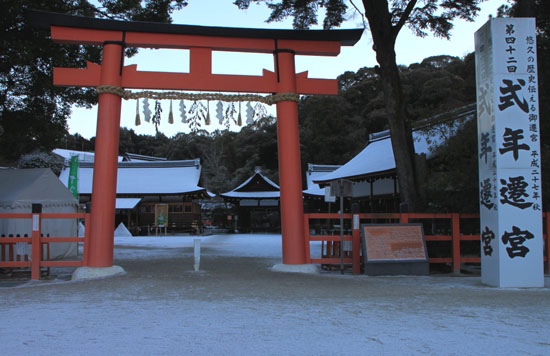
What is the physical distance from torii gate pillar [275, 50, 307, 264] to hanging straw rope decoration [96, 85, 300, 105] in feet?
0.37

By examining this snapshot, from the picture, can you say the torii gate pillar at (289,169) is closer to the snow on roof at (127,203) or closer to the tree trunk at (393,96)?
the tree trunk at (393,96)

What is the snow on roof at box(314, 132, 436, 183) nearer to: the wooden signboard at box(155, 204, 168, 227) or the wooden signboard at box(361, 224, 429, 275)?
the wooden signboard at box(361, 224, 429, 275)

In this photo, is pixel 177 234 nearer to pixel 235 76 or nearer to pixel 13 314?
pixel 235 76

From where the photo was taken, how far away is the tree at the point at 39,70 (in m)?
9.41

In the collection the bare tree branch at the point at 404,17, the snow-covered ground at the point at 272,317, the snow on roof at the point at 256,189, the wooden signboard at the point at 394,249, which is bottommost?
the snow-covered ground at the point at 272,317

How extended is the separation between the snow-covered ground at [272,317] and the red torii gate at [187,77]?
1.29m

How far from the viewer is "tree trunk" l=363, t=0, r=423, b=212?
9648 millimetres

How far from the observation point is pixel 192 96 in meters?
8.46

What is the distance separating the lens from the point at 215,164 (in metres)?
41.1

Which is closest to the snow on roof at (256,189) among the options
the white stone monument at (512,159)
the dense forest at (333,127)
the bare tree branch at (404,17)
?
the dense forest at (333,127)

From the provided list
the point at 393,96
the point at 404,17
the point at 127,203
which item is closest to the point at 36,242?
the point at 393,96

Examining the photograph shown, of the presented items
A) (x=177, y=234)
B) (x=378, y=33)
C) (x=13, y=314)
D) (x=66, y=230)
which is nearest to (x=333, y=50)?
(x=378, y=33)

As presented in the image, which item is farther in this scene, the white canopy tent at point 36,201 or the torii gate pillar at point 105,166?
the white canopy tent at point 36,201

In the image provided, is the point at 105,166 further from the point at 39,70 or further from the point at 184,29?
the point at 39,70
